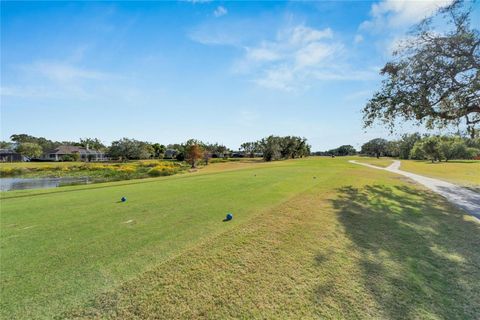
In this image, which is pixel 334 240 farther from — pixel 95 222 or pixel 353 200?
pixel 95 222

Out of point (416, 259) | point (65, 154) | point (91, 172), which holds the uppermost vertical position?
point (65, 154)

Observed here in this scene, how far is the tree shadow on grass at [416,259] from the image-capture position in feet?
10.1

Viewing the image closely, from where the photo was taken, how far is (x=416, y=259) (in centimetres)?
442

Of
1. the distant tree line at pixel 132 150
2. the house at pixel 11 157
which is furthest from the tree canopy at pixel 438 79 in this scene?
the house at pixel 11 157

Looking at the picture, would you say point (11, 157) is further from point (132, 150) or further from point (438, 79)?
point (438, 79)

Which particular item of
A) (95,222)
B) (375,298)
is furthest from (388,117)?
(95,222)

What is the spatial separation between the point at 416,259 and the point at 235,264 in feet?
12.0

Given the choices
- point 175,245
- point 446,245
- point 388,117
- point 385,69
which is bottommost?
point 446,245

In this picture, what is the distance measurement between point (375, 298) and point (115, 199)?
9.45 m

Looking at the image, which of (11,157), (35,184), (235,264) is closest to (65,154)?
(11,157)

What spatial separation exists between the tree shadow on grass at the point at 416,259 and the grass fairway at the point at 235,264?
24mm

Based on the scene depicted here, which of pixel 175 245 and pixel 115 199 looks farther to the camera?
pixel 115 199

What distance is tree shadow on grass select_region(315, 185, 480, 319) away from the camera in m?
3.08

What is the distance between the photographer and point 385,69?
15.1 metres
